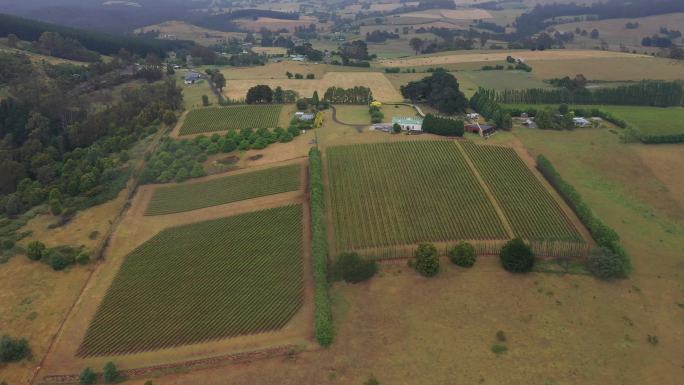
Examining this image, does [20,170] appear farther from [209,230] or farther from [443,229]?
[443,229]

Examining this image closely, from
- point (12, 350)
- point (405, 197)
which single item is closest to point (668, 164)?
point (405, 197)

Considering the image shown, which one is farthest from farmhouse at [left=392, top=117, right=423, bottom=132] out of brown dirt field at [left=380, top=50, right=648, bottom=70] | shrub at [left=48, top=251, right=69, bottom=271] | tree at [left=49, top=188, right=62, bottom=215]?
brown dirt field at [left=380, top=50, right=648, bottom=70]

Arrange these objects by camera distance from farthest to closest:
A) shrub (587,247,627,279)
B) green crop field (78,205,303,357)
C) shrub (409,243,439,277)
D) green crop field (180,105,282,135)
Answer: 1. green crop field (180,105,282,135)
2. shrub (409,243,439,277)
3. shrub (587,247,627,279)
4. green crop field (78,205,303,357)

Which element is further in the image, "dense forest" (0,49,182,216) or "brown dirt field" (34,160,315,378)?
"dense forest" (0,49,182,216)

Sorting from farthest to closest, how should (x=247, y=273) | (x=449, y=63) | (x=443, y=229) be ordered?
1. (x=449, y=63)
2. (x=443, y=229)
3. (x=247, y=273)

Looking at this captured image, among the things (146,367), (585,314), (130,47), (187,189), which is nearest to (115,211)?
(187,189)

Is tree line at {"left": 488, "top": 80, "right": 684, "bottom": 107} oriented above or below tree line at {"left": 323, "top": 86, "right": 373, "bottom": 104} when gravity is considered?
below

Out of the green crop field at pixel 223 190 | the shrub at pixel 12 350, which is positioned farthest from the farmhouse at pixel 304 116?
the shrub at pixel 12 350

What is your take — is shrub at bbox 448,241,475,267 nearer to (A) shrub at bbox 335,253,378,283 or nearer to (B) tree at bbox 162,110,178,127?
(A) shrub at bbox 335,253,378,283

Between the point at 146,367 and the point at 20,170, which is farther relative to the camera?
the point at 20,170
